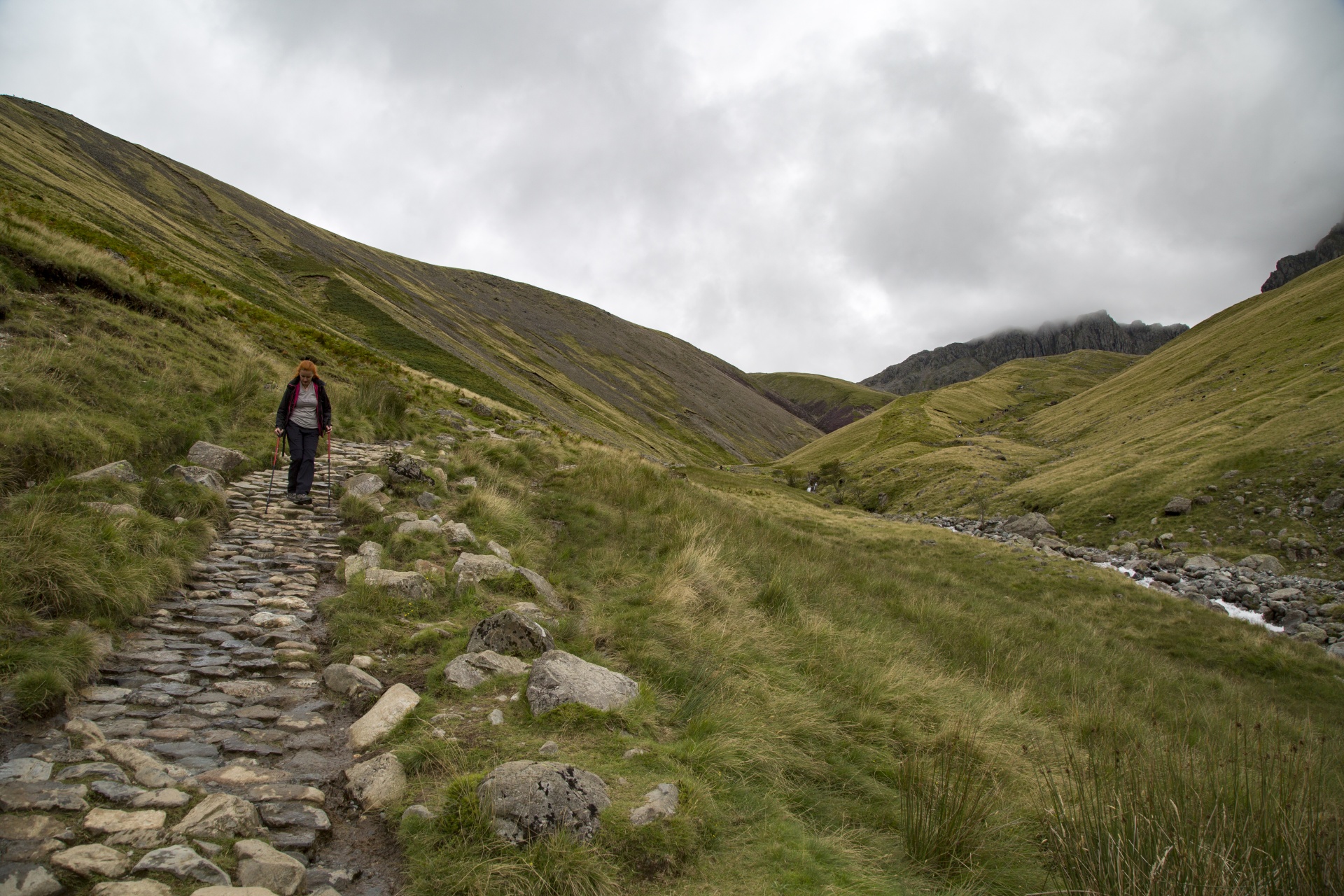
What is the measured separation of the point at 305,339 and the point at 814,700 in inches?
1123

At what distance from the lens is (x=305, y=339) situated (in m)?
27.5

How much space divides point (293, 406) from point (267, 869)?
993cm

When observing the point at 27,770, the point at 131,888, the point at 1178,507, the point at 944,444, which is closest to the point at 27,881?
the point at 131,888

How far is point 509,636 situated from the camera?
6438mm

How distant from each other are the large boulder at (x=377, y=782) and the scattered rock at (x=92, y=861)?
1.32 m

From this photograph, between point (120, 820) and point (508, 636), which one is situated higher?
point (508, 636)

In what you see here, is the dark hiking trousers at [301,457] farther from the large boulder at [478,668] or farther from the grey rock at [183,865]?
the grey rock at [183,865]

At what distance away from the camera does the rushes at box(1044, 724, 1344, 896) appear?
372 cm

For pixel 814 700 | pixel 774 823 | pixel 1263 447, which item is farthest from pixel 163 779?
pixel 1263 447

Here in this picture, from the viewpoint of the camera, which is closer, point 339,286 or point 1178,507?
point 1178,507

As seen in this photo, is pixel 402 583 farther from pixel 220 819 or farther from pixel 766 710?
pixel 766 710

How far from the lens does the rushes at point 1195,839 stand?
3.72m

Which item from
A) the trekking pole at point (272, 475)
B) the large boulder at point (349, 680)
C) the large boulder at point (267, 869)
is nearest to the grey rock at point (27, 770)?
the large boulder at point (267, 869)

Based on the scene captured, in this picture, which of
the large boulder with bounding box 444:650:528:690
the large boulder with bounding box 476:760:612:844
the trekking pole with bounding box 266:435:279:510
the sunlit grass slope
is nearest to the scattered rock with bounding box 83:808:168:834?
the sunlit grass slope
